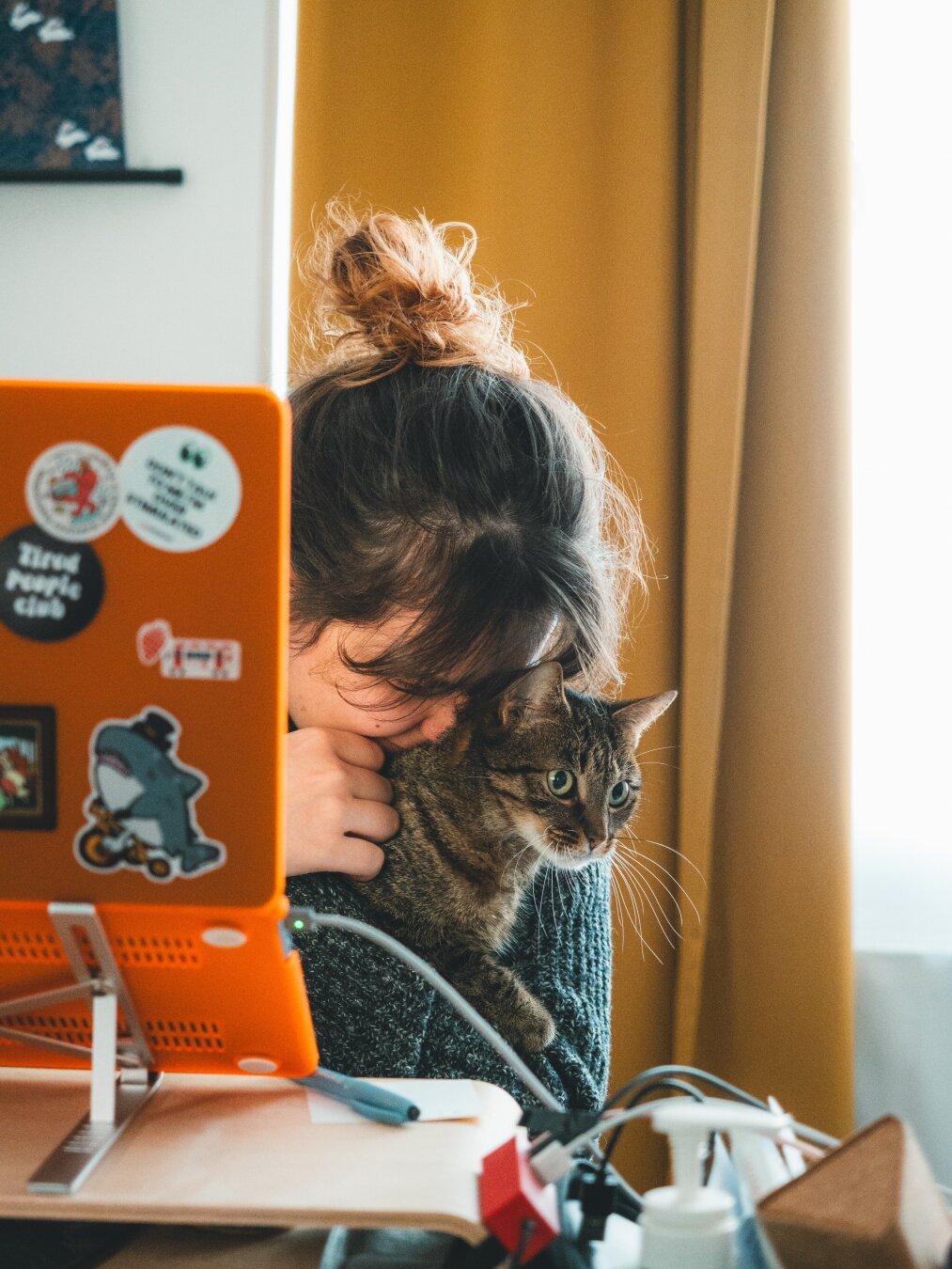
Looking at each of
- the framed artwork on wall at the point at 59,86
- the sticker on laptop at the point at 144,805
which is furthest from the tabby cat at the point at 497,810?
the framed artwork on wall at the point at 59,86

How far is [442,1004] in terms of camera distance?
93 cm

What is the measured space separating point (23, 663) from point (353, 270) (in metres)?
0.72

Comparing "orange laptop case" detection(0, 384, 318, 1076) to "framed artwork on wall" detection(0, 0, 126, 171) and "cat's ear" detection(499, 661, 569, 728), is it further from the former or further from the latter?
"framed artwork on wall" detection(0, 0, 126, 171)

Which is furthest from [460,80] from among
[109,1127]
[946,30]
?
[109,1127]

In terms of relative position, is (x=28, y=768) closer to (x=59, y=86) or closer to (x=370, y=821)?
(x=370, y=821)

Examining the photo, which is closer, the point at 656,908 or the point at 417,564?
the point at 417,564

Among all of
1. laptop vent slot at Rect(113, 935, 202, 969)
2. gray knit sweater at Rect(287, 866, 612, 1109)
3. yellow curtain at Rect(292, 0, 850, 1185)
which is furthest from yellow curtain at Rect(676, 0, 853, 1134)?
laptop vent slot at Rect(113, 935, 202, 969)

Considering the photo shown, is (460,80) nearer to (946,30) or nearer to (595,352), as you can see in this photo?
(595,352)

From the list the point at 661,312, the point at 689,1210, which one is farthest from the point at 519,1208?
the point at 661,312

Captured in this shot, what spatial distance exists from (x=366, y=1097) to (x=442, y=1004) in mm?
397

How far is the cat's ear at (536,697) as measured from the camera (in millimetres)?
1080

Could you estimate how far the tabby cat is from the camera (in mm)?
1070

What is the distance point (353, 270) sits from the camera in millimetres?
1058

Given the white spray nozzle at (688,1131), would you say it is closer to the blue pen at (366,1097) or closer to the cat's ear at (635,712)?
the blue pen at (366,1097)
